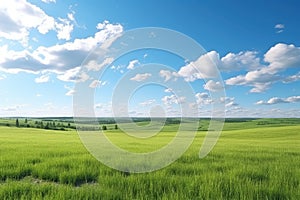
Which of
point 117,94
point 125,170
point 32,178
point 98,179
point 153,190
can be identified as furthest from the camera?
point 117,94

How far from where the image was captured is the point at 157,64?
1035 centimetres

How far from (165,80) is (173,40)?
1423mm

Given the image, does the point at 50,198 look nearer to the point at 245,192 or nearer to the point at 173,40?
the point at 245,192

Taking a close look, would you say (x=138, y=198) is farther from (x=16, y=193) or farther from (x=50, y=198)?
(x=16, y=193)

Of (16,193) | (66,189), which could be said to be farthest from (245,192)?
(16,193)

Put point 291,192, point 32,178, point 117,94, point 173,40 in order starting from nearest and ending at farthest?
point 291,192
point 32,178
point 117,94
point 173,40

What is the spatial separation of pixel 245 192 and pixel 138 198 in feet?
6.15

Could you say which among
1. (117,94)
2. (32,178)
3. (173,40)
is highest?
(173,40)

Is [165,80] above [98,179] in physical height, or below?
above

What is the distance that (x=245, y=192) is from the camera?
509 centimetres

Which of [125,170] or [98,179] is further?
[125,170]

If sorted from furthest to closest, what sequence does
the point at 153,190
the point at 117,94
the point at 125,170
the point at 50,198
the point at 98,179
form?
the point at 117,94 < the point at 125,170 < the point at 98,179 < the point at 153,190 < the point at 50,198

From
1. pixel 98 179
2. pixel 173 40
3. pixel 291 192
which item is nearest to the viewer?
pixel 291 192

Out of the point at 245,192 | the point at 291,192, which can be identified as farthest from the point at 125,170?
the point at 291,192
